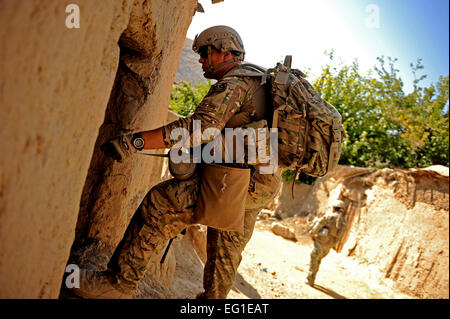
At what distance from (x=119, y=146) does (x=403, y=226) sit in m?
8.14

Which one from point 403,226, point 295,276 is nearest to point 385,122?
point 403,226

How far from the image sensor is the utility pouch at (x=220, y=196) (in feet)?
6.89

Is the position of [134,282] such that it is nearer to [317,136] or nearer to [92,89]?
[92,89]

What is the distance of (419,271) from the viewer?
303 inches

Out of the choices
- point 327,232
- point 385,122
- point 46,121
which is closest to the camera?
point 46,121

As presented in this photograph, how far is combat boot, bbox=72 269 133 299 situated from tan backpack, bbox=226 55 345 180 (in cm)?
129

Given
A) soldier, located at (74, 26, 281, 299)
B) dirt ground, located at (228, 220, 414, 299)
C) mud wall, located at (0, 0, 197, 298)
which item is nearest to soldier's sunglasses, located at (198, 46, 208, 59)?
soldier, located at (74, 26, 281, 299)

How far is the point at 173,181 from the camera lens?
7.02 ft

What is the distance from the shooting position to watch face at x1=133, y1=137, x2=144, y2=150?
1.90 metres

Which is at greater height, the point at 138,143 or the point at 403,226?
the point at 138,143

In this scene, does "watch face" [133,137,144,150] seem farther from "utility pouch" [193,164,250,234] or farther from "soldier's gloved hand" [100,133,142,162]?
"utility pouch" [193,164,250,234]

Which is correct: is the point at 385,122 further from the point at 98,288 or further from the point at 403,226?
the point at 98,288

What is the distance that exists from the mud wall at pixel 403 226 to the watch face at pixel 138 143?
25.2 feet
